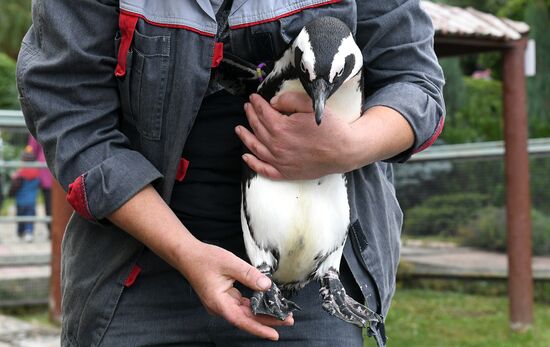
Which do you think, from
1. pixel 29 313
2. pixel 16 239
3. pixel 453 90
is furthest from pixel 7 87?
pixel 29 313

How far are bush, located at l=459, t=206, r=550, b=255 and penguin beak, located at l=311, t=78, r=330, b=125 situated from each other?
581 centimetres

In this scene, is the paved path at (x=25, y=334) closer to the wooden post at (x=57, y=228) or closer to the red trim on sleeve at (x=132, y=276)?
the wooden post at (x=57, y=228)

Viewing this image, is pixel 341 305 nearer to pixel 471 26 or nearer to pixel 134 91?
pixel 134 91

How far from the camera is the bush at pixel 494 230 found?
7.33 m

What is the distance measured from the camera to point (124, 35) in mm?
1818

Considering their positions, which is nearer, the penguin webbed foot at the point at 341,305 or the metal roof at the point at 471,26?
the penguin webbed foot at the point at 341,305

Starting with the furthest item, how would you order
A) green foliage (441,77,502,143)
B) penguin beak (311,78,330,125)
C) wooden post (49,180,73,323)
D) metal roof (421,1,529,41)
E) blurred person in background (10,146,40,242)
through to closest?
green foliage (441,77,502,143) < blurred person in background (10,146,40,242) < metal roof (421,1,529,41) < wooden post (49,180,73,323) < penguin beak (311,78,330,125)

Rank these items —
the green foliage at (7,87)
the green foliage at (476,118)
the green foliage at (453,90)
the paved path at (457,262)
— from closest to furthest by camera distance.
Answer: the paved path at (457,262)
the green foliage at (476,118)
the green foliage at (453,90)
the green foliage at (7,87)

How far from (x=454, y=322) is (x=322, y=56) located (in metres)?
5.28

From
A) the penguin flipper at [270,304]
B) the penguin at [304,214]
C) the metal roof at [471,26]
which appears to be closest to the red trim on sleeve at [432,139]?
the penguin at [304,214]

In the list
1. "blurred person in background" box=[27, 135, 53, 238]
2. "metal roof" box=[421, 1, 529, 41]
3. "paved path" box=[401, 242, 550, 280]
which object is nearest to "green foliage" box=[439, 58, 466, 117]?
"paved path" box=[401, 242, 550, 280]

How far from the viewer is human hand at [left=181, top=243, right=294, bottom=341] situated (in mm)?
1719

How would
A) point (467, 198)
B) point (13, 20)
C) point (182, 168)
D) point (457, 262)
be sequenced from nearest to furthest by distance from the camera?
point (182, 168) → point (467, 198) → point (457, 262) → point (13, 20)

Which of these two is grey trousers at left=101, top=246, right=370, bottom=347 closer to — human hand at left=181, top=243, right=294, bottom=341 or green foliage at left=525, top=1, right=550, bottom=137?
human hand at left=181, top=243, right=294, bottom=341
